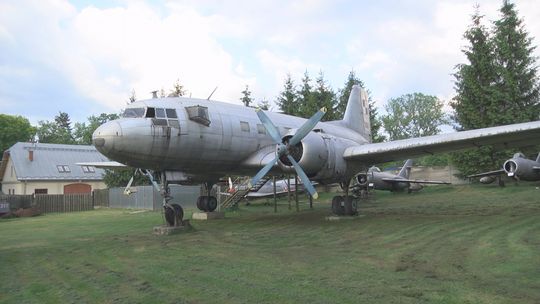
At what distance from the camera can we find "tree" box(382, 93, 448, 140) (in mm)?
83812

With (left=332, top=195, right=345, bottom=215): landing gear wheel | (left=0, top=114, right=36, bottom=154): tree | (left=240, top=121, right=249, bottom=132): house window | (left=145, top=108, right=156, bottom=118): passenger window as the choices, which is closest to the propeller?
(left=240, top=121, right=249, bottom=132): house window

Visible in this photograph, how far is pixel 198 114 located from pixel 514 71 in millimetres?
28799

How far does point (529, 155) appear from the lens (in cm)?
3394

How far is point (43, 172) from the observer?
4475 centimetres

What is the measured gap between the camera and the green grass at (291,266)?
18.4 ft

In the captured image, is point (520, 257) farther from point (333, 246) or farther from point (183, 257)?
point (183, 257)

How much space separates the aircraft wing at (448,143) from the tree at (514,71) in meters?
20.2

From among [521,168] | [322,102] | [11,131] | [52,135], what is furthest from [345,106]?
[52,135]

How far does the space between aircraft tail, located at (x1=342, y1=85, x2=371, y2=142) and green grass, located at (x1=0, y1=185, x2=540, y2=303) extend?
342 inches

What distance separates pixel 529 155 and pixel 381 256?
31.6 metres

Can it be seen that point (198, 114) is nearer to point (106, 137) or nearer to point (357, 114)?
point (106, 137)

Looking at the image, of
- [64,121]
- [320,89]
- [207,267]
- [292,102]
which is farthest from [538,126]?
[64,121]

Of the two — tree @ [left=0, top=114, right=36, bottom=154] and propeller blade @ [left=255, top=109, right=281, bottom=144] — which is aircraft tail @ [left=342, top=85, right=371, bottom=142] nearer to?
propeller blade @ [left=255, top=109, right=281, bottom=144]

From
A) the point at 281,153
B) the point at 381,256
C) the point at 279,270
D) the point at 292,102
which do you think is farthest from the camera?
the point at 292,102
